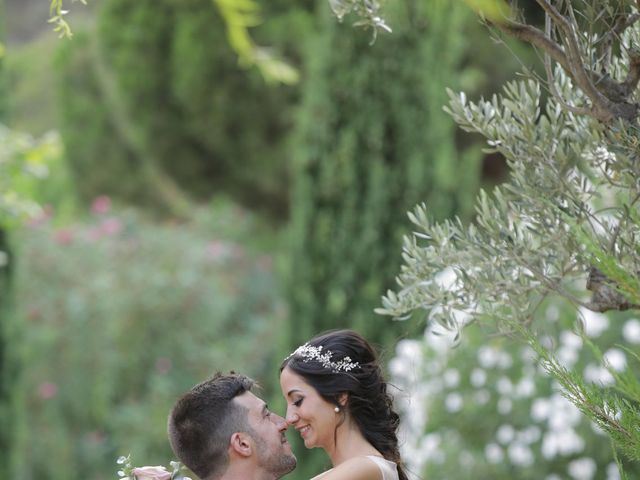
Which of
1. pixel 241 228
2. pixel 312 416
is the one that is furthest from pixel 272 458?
pixel 241 228

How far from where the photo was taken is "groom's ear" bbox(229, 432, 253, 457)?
274 centimetres

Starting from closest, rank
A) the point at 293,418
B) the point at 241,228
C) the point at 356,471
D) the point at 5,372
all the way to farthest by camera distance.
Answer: the point at 356,471 < the point at 293,418 < the point at 5,372 < the point at 241,228

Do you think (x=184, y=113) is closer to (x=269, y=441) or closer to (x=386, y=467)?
(x=269, y=441)

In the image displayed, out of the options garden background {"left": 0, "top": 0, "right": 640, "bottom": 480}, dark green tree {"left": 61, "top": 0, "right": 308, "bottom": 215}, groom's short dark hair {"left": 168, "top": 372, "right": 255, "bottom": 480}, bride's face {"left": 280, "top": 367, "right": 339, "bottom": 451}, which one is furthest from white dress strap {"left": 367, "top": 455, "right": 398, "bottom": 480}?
dark green tree {"left": 61, "top": 0, "right": 308, "bottom": 215}

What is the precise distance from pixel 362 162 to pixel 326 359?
431 cm

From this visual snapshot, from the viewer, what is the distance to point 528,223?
105 inches

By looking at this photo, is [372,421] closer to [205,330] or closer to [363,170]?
[363,170]

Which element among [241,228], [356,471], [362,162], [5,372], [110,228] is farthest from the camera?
[241,228]

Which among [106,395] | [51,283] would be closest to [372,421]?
[106,395]

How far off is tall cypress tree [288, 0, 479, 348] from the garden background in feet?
0.04

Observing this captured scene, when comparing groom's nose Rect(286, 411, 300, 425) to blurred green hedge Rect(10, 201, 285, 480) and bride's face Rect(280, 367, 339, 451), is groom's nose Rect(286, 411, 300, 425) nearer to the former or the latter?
bride's face Rect(280, 367, 339, 451)

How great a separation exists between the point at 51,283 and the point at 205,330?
1.62 m

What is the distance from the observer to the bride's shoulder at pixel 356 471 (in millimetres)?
2605

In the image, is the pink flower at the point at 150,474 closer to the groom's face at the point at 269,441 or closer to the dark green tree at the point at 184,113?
the groom's face at the point at 269,441
